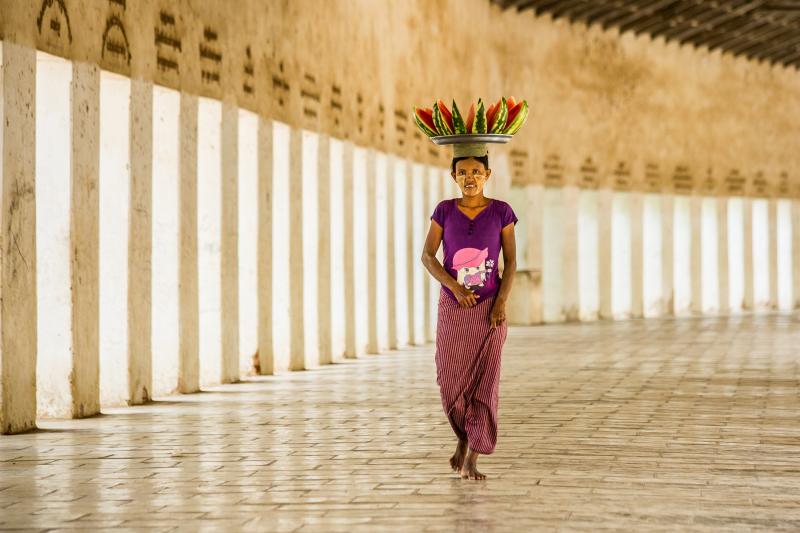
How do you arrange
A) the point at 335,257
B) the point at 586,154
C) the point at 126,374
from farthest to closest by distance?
the point at 586,154 → the point at 335,257 → the point at 126,374

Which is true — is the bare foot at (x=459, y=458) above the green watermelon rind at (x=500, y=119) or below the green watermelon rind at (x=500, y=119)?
below

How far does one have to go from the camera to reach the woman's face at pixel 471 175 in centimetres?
843

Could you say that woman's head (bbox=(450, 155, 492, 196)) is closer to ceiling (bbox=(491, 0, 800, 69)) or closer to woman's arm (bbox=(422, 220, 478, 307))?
woman's arm (bbox=(422, 220, 478, 307))

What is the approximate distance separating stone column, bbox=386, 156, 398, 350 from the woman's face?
14573 millimetres

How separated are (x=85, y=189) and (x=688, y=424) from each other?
5.61m

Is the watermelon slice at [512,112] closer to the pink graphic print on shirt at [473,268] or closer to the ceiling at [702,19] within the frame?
the pink graphic print on shirt at [473,268]

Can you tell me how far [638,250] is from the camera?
111 feet

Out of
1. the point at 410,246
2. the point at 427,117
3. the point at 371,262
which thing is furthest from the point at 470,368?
the point at 410,246

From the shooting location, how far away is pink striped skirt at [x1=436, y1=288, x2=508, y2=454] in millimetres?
8258

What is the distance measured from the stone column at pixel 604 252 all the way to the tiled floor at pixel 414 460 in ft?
53.5

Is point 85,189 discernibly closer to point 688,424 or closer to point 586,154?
point 688,424

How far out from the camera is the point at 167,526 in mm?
6684

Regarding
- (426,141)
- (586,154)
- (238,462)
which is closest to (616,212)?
(586,154)

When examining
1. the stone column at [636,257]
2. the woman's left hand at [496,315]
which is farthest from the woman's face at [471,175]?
the stone column at [636,257]
